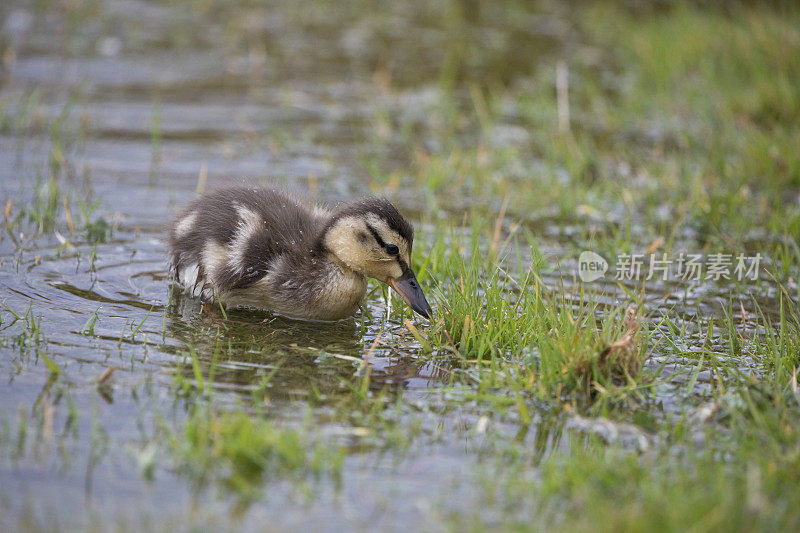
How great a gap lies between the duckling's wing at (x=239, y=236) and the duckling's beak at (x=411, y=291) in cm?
50

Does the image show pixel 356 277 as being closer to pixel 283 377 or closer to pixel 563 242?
pixel 283 377

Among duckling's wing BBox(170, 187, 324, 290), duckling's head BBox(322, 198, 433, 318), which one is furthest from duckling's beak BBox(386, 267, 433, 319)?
duckling's wing BBox(170, 187, 324, 290)

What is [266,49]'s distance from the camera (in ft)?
37.9

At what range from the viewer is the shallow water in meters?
3.06

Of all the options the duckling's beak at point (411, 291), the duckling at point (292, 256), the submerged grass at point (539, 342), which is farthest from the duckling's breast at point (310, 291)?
the submerged grass at point (539, 342)

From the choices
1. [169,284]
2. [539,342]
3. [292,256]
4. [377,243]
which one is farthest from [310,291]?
[539,342]

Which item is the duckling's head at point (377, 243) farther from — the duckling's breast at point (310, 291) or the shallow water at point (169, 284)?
the shallow water at point (169, 284)

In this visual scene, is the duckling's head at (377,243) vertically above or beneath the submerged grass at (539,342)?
above

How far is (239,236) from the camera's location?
4816 millimetres

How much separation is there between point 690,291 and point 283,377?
2.69 meters

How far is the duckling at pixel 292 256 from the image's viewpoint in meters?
4.59

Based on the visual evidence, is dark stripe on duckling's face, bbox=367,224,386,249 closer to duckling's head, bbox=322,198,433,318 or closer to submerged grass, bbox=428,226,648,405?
duckling's head, bbox=322,198,433,318

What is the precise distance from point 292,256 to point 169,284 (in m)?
0.78

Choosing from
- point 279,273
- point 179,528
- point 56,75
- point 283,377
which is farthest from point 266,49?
point 179,528
